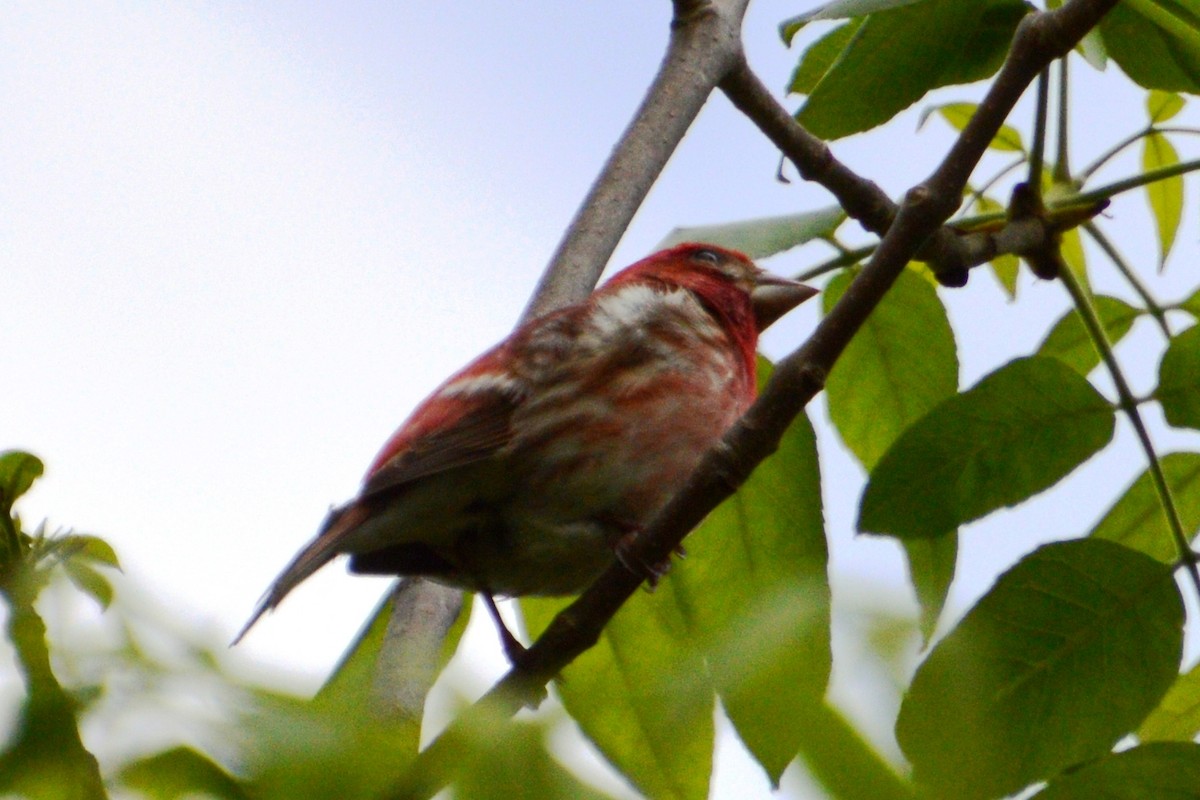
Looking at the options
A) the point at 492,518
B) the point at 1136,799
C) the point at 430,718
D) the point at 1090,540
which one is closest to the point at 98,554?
the point at 430,718

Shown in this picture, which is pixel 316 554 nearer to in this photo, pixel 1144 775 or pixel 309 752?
pixel 1144 775

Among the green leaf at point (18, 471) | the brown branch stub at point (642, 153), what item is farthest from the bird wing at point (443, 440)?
the green leaf at point (18, 471)

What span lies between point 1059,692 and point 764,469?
3.25 ft

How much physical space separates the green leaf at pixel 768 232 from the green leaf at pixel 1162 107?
1.09 metres

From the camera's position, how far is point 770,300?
5.02m

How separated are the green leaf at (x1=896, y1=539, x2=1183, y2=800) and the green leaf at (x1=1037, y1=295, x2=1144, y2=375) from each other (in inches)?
42.3

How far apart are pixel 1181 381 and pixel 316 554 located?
2030 millimetres

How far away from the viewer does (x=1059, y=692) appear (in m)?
2.57

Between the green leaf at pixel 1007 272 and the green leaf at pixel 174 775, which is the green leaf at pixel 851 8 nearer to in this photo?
the green leaf at pixel 1007 272

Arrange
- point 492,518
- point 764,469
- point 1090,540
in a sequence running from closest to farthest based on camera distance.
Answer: point 1090,540 < point 764,469 < point 492,518

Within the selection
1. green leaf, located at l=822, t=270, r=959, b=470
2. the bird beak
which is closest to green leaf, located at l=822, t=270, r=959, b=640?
green leaf, located at l=822, t=270, r=959, b=470

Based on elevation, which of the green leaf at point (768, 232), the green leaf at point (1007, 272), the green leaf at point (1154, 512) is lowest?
the green leaf at point (1154, 512)

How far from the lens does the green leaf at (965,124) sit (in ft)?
13.2

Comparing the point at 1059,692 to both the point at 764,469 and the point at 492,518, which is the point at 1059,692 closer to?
the point at 764,469
